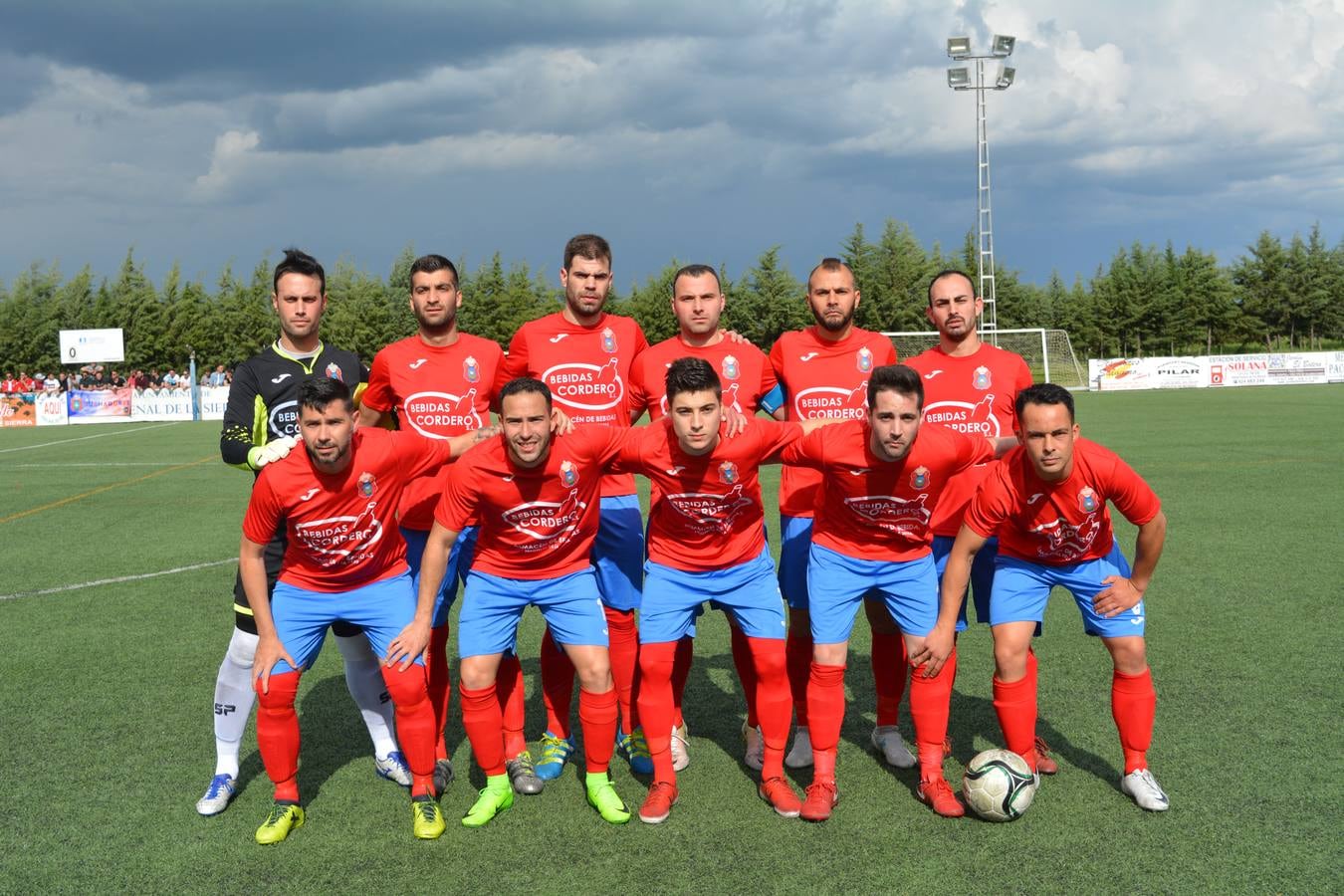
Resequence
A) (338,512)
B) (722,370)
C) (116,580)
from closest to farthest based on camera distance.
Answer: (338,512)
(722,370)
(116,580)

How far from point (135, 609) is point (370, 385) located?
4.12 metres

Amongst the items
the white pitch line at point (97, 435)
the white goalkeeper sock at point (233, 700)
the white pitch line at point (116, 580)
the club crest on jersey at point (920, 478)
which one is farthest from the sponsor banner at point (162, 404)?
the club crest on jersey at point (920, 478)

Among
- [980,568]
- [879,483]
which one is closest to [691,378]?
[879,483]

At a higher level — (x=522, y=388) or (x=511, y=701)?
(x=522, y=388)

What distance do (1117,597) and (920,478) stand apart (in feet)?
3.20

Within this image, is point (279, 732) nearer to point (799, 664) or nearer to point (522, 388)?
point (522, 388)

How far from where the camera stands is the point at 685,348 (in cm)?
522

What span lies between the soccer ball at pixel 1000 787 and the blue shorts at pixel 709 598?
1004mm

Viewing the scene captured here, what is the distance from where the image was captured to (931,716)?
4.46 m

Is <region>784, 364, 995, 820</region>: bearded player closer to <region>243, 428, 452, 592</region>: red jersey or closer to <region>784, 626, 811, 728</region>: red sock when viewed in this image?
<region>784, 626, 811, 728</region>: red sock

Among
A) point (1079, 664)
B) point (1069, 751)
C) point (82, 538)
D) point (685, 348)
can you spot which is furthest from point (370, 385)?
point (82, 538)

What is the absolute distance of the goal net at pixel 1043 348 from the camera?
37.2 meters

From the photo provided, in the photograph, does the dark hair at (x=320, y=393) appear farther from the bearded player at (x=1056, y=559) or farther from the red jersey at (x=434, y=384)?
the bearded player at (x=1056, y=559)

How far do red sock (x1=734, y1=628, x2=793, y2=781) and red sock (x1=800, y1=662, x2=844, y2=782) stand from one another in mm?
127
